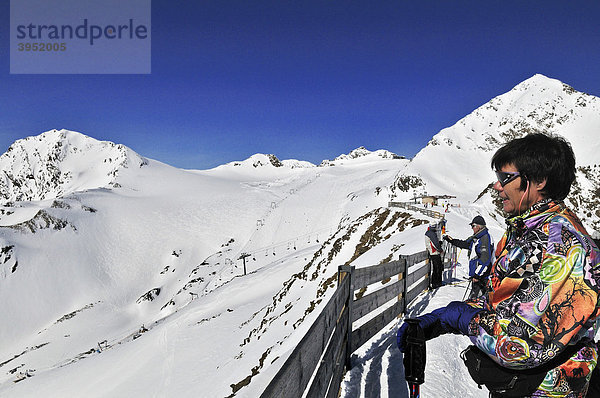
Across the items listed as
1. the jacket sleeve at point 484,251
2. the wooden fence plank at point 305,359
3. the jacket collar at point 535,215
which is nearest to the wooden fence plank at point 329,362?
the wooden fence plank at point 305,359

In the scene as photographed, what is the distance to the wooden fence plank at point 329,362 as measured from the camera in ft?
10.0

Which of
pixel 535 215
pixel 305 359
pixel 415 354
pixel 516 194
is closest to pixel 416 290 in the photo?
pixel 415 354

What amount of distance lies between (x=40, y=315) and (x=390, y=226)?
53.6m

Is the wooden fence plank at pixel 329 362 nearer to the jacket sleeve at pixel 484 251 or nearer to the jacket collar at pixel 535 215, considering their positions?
the jacket collar at pixel 535 215

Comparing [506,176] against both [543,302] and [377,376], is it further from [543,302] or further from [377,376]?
[377,376]

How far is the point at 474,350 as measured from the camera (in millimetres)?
2174

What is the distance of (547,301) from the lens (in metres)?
1.76

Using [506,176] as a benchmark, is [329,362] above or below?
below

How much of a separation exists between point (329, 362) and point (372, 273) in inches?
91.9

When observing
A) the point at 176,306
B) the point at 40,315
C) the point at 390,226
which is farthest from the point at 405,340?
the point at 40,315

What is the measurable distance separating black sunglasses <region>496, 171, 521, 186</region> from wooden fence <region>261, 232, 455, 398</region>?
194cm

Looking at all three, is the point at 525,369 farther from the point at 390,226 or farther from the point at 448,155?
the point at 448,155

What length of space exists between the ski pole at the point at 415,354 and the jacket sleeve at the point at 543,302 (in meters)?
0.64

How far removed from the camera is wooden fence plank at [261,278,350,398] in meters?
2.04
